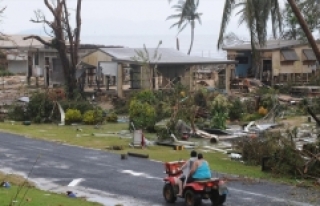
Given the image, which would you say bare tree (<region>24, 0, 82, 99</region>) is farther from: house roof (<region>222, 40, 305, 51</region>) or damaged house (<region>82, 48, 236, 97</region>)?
house roof (<region>222, 40, 305, 51</region>)

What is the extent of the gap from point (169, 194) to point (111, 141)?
12.0 metres

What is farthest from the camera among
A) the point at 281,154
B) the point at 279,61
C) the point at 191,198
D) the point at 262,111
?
the point at 279,61

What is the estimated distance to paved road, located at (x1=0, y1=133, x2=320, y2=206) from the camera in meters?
16.9

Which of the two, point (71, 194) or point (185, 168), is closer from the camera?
point (185, 168)

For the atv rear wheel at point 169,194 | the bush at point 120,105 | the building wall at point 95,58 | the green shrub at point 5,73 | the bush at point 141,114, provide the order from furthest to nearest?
the green shrub at point 5,73 < the building wall at point 95,58 < the bush at point 120,105 < the bush at point 141,114 < the atv rear wheel at point 169,194

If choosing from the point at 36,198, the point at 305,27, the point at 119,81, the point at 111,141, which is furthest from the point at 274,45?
the point at 305,27

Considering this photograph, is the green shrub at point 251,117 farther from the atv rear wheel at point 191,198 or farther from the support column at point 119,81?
the atv rear wheel at point 191,198

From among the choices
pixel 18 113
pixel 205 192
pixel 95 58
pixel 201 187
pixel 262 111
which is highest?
pixel 95 58

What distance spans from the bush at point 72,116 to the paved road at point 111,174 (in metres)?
6.79

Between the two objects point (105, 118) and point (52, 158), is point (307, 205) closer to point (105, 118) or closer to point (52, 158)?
point (52, 158)

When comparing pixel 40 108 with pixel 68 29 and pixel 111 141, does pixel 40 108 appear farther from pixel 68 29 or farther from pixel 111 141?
pixel 68 29

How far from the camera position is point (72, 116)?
34.7 metres

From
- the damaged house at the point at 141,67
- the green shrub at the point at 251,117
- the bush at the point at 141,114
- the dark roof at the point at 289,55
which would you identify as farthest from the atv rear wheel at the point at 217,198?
the dark roof at the point at 289,55

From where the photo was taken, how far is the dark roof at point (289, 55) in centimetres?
5316
